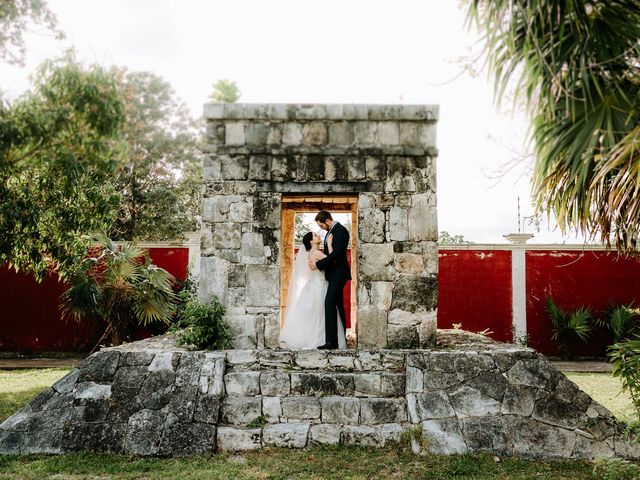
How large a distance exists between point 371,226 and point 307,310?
1.43m

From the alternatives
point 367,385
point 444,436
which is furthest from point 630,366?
point 367,385

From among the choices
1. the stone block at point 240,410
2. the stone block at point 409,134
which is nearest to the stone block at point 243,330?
the stone block at point 240,410

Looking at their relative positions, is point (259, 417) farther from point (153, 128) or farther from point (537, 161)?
point (153, 128)

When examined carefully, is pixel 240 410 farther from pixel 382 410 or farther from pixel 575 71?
pixel 575 71

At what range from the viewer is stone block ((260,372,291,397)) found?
5246 millimetres

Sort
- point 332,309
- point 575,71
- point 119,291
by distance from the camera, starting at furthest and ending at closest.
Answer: point 119,291 < point 332,309 < point 575,71

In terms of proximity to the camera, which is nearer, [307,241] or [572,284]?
[307,241]

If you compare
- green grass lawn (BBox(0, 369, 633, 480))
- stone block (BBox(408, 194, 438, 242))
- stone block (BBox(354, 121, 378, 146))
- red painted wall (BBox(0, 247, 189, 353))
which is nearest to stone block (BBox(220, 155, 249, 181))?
stone block (BBox(354, 121, 378, 146))

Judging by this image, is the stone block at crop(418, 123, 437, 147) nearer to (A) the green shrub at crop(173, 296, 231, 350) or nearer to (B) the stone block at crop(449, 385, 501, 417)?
(B) the stone block at crop(449, 385, 501, 417)

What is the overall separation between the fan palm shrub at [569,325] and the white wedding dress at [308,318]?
663 cm

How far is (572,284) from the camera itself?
11547mm

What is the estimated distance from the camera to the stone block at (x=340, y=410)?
201 inches

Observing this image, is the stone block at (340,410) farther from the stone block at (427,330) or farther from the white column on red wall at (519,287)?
the white column on red wall at (519,287)

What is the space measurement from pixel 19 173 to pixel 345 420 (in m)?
4.21
